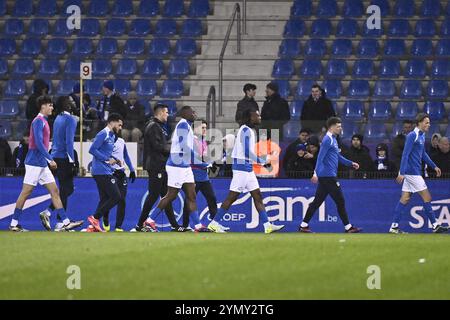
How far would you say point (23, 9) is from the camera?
3158 cm

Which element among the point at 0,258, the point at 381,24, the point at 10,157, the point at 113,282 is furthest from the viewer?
the point at 381,24

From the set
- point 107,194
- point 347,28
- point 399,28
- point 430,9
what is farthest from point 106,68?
point 107,194

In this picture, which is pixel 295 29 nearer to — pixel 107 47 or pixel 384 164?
pixel 107 47

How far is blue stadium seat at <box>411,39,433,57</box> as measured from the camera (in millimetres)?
29203

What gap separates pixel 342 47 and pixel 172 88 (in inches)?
191

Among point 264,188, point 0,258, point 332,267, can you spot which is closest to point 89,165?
point 264,188

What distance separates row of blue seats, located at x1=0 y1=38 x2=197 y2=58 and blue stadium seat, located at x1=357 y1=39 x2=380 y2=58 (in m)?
4.70

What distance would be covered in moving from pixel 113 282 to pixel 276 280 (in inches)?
66.7

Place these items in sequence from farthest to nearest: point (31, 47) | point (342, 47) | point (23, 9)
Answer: point (23, 9), point (31, 47), point (342, 47)

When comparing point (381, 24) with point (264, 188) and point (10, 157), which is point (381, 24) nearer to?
point (264, 188)

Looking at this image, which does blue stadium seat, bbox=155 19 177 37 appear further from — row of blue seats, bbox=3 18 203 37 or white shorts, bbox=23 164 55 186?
white shorts, bbox=23 164 55 186

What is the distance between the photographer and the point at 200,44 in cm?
3058

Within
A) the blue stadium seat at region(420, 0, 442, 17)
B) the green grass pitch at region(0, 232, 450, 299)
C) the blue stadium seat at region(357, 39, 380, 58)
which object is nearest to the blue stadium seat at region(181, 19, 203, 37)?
the blue stadium seat at region(357, 39, 380, 58)

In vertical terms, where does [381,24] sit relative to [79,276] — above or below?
above
